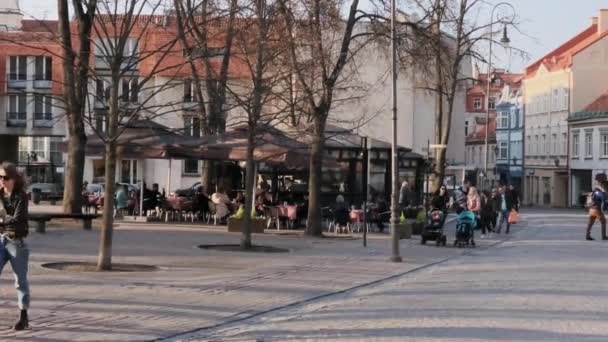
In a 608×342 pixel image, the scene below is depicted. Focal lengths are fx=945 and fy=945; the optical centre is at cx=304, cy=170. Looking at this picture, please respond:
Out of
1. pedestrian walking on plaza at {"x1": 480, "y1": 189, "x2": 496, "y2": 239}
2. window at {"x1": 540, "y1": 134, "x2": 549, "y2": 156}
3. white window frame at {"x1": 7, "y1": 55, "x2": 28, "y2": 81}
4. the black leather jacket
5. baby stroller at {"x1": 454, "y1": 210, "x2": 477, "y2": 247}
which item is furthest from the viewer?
window at {"x1": 540, "y1": 134, "x2": 549, "y2": 156}

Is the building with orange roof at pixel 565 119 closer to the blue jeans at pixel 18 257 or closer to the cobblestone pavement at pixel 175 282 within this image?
the cobblestone pavement at pixel 175 282

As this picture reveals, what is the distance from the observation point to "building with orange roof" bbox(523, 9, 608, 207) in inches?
3056

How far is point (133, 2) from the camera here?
15.9 m

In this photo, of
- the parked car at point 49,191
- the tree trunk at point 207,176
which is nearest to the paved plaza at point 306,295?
the tree trunk at point 207,176

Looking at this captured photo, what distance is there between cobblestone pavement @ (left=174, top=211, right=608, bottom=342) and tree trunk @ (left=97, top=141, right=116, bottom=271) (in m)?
4.05

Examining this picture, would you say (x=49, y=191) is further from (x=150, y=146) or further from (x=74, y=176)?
(x=74, y=176)

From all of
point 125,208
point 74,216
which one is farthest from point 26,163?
point 74,216

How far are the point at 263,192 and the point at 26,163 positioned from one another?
43711 millimetres

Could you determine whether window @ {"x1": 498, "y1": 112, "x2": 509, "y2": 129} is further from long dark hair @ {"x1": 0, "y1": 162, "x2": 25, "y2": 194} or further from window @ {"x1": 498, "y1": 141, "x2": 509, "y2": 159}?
long dark hair @ {"x1": 0, "y1": 162, "x2": 25, "y2": 194}

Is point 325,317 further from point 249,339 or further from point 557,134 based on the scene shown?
point 557,134

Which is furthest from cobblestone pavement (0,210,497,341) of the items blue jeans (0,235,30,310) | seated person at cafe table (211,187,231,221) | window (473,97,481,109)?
window (473,97,481,109)

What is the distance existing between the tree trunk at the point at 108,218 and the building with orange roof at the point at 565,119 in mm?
63294

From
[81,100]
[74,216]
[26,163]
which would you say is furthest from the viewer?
[26,163]

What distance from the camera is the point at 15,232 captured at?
10.1m
